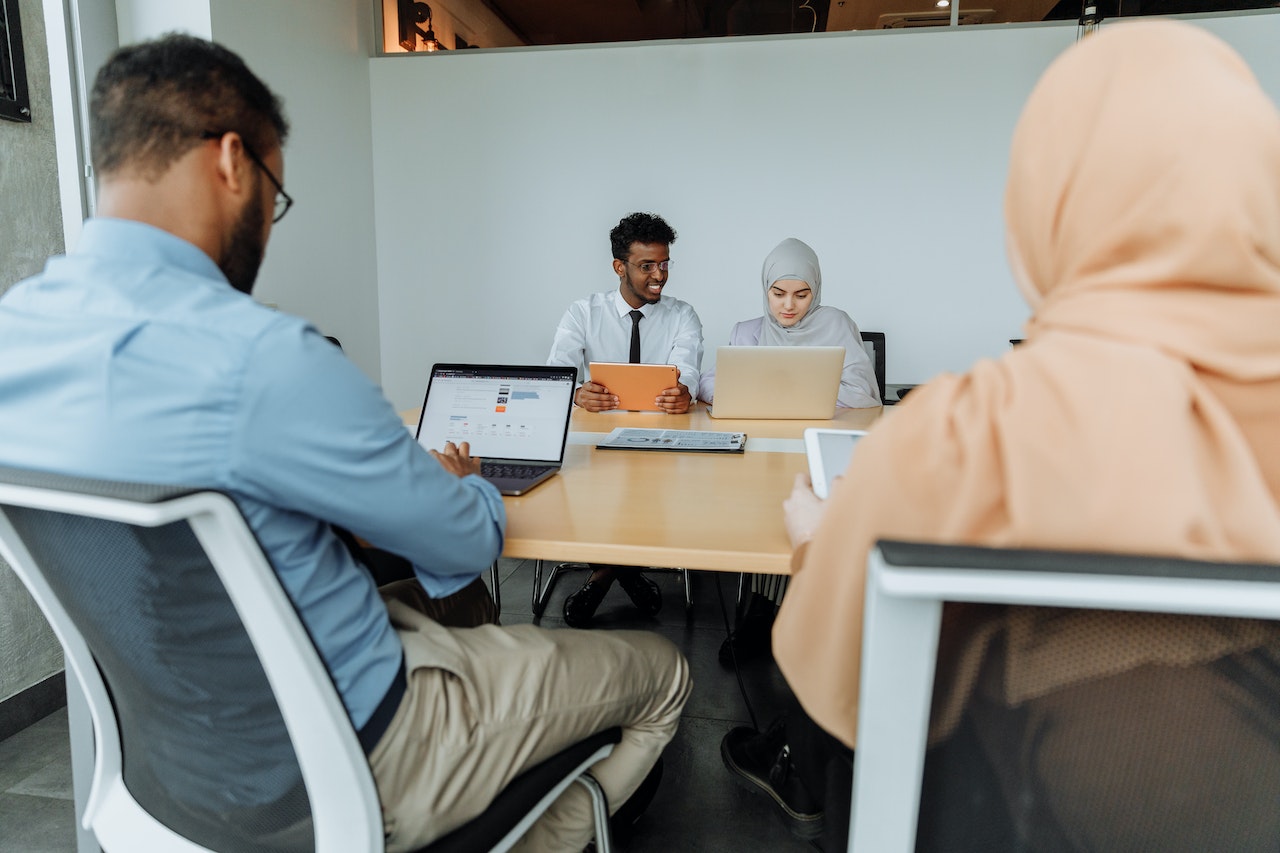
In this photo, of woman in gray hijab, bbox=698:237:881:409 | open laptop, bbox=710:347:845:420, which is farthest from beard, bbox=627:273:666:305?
open laptop, bbox=710:347:845:420

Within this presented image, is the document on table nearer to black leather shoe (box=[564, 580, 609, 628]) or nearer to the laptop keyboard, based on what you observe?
the laptop keyboard

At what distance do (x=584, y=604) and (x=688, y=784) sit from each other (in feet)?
2.80

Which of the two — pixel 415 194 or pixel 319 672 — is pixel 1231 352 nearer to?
pixel 319 672

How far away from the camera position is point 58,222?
1977 millimetres

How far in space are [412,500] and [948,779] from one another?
589 mm

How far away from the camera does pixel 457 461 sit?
51.8 inches

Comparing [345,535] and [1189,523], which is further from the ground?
[1189,523]

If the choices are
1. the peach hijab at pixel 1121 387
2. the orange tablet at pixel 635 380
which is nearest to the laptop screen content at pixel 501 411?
the orange tablet at pixel 635 380

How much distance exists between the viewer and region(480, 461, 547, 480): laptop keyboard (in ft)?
4.77

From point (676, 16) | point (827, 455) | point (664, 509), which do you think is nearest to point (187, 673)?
point (664, 509)

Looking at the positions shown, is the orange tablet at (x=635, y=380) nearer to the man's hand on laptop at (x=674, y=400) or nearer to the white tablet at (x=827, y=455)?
the man's hand on laptop at (x=674, y=400)

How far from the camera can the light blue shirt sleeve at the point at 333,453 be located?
2.38ft

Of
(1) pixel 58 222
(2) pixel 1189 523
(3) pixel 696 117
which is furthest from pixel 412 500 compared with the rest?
(3) pixel 696 117

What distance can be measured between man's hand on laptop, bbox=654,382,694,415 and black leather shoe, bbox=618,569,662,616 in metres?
0.64
